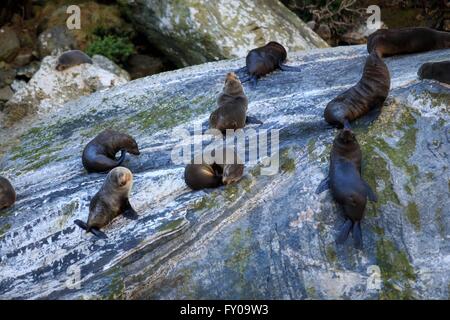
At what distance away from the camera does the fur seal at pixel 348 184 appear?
15.6ft

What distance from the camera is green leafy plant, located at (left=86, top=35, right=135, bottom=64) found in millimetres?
12250

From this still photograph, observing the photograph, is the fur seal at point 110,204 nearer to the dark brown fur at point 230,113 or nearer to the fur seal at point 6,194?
the fur seal at point 6,194

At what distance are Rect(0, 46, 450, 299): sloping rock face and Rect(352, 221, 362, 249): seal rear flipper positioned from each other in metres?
0.04

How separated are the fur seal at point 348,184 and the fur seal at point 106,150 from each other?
→ 1.95m

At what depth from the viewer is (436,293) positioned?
4410mm

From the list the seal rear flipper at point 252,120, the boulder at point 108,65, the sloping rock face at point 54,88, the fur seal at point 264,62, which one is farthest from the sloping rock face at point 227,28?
the seal rear flipper at point 252,120

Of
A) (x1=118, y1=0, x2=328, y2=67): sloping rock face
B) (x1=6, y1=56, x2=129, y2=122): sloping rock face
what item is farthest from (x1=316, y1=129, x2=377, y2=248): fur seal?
(x1=118, y1=0, x2=328, y2=67): sloping rock face

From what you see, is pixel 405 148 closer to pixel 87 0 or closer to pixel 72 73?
pixel 72 73

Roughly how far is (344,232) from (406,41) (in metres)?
3.36

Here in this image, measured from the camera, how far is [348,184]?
4.87 meters

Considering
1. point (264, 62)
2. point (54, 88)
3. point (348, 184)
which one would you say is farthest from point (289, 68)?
point (54, 88)
